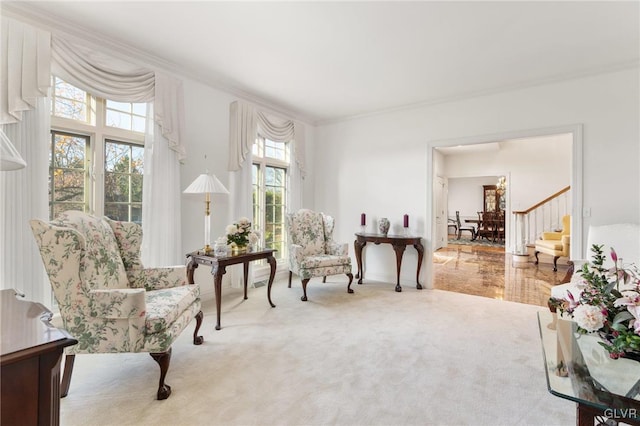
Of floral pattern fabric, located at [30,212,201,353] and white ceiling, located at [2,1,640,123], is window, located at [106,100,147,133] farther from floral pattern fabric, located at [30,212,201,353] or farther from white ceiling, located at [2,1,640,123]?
floral pattern fabric, located at [30,212,201,353]

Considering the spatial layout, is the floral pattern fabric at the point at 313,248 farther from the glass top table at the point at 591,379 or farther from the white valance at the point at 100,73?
the glass top table at the point at 591,379

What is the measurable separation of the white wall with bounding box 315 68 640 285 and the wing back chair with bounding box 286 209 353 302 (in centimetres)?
86

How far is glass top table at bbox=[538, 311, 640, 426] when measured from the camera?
105 centimetres

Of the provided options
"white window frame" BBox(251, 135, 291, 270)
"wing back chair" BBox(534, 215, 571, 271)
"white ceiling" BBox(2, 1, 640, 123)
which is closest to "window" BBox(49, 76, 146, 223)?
"white ceiling" BBox(2, 1, 640, 123)

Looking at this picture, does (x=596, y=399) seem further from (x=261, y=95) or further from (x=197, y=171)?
(x=261, y=95)

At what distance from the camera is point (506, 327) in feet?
9.32

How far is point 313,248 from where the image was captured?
13.6 feet

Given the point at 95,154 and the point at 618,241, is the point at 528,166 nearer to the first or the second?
the point at 618,241

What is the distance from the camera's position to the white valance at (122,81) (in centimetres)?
243

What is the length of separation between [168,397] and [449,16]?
10.8ft

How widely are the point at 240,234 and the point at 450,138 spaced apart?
304cm

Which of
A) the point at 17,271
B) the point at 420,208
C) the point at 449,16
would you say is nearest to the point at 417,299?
the point at 420,208

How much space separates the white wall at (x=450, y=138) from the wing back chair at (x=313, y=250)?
0.86m

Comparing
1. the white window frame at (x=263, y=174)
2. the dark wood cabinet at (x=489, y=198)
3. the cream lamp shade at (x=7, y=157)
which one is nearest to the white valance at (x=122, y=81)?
the white window frame at (x=263, y=174)
